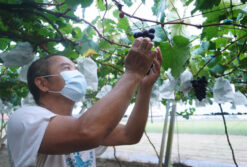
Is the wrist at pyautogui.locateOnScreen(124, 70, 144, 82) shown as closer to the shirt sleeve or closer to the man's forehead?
the shirt sleeve

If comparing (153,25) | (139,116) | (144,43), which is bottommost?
(139,116)

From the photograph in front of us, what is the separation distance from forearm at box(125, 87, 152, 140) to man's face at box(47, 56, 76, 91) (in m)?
0.41

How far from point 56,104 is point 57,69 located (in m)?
0.19

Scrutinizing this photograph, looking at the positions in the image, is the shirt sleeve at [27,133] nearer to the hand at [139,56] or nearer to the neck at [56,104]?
the neck at [56,104]

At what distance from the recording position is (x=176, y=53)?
1012mm

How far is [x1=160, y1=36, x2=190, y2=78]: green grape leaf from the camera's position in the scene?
0.95 meters

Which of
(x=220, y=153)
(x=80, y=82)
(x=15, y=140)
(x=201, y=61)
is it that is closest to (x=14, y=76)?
(x=80, y=82)

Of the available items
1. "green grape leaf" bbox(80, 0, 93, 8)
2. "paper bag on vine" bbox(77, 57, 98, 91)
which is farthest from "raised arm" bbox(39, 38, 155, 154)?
"paper bag on vine" bbox(77, 57, 98, 91)

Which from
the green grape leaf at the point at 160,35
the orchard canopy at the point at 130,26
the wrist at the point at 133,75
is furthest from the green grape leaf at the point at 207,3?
the wrist at the point at 133,75

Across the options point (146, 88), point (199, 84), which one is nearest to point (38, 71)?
point (146, 88)

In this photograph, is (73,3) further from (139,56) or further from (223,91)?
(223,91)

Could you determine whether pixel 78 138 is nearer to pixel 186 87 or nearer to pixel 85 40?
pixel 85 40

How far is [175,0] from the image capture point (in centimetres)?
102

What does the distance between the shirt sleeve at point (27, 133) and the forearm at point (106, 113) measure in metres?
0.17
